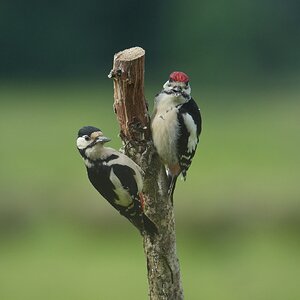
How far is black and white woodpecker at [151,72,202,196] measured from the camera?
16.8 ft

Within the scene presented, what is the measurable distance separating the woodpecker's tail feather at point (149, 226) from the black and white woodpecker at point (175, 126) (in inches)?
6.8

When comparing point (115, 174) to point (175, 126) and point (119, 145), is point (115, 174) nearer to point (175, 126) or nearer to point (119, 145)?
point (175, 126)

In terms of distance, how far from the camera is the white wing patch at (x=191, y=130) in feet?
17.1

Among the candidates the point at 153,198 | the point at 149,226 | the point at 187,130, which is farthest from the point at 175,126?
the point at 149,226

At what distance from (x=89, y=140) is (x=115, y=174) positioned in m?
0.17

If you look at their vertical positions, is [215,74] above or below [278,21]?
below

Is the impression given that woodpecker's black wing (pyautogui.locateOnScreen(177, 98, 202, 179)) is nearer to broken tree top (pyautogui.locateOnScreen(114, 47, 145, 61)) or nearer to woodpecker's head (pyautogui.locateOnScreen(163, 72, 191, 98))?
woodpecker's head (pyautogui.locateOnScreen(163, 72, 191, 98))

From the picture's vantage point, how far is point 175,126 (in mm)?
5191

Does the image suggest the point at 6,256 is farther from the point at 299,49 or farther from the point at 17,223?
the point at 299,49

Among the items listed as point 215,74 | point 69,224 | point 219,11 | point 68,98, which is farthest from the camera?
point 219,11

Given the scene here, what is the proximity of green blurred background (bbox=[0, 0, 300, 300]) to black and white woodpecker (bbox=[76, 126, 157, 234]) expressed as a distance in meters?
5.54

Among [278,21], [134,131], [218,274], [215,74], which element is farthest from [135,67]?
[278,21]

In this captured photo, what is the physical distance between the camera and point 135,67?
4934mm

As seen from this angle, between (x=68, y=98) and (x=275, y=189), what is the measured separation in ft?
31.2
